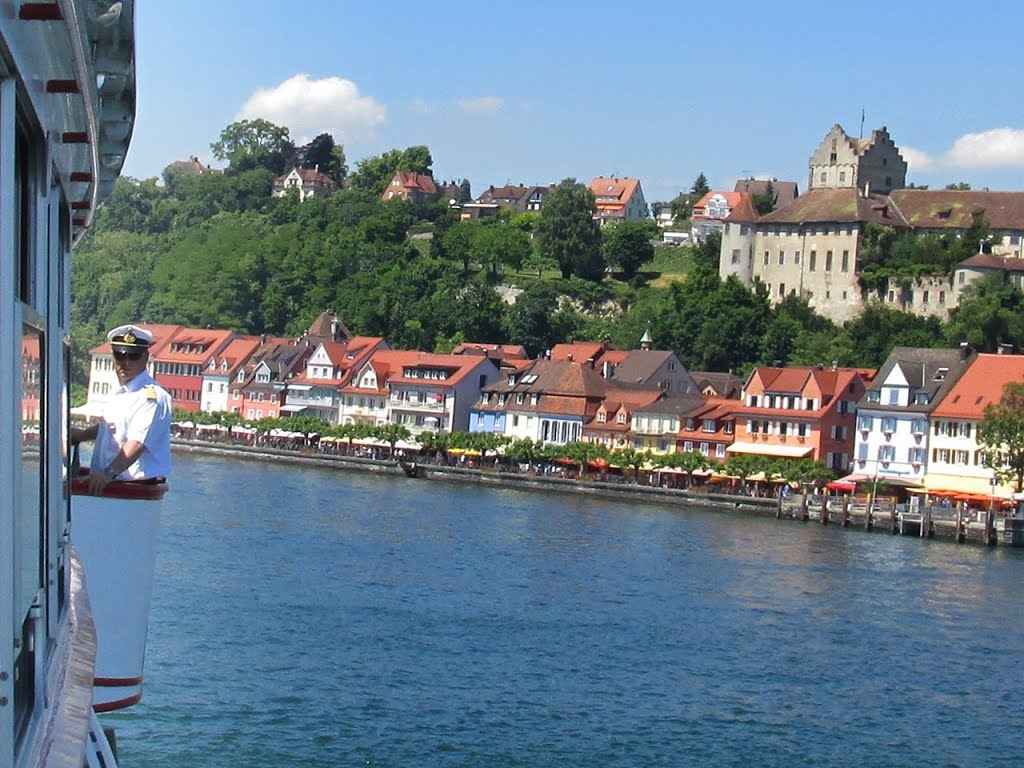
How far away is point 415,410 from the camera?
78250 millimetres

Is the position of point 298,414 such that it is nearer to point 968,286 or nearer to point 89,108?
point 968,286

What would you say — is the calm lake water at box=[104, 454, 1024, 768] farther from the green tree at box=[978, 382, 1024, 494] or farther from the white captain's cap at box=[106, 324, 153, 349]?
the green tree at box=[978, 382, 1024, 494]

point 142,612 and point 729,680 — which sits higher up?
point 142,612

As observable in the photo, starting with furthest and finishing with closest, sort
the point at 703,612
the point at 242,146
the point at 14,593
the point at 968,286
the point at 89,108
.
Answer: the point at 242,146 < the point at 968,286 < the point at 703,612 < the point at 89,108 < the point at 14,593

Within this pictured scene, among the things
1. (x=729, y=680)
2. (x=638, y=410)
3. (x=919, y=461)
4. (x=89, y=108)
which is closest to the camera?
(x=89, y=108)

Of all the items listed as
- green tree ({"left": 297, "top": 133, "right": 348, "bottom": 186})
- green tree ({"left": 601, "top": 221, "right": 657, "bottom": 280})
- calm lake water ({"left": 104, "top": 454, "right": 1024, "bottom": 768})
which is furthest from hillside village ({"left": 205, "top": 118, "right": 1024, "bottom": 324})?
green tree ({"left": 297, "top": 133, "right": 348, "bottom": 186})

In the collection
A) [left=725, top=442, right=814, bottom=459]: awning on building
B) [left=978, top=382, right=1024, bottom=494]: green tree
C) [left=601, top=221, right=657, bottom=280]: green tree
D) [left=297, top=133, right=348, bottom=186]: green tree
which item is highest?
[left=297, top=133, right=348, bottom=186]: green tree

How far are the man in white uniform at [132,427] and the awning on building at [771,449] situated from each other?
60.2 m

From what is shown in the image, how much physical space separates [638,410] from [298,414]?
1829cm

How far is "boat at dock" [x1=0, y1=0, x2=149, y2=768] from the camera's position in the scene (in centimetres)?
292

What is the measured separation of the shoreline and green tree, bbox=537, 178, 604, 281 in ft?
98.0

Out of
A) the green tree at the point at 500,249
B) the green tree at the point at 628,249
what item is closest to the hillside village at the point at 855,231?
the green tree at the point at 628,249

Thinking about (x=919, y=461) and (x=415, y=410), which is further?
(x=415, y=410)

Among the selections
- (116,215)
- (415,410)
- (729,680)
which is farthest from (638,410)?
(116,215)
